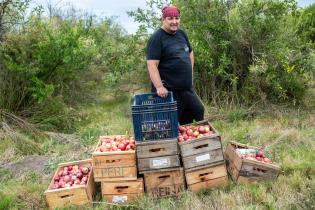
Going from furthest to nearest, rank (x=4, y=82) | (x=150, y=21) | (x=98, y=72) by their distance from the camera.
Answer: (x=98, y=72) → (x=150, y=21) → (x=4, y=82)

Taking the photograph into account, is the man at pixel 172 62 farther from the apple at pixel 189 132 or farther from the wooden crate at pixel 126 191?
the wooden crate at pixel 126 191

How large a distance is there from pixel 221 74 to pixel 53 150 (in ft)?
11.3

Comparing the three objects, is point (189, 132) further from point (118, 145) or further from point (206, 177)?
point (118, 145)

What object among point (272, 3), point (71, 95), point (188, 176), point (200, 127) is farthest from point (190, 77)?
point (71, 95)

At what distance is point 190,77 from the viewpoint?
550 cm

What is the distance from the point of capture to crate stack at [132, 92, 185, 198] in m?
4.61

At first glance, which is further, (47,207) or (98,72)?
(98,72)

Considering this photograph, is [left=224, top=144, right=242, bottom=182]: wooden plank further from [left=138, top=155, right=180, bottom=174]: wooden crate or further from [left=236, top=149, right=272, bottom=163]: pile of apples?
[left=138, top=155, right=180, bottom=174]: wooden crate

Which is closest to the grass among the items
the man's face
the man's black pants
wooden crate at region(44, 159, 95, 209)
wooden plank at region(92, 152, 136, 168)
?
wooden crate at region(44, 159, 95, 209)

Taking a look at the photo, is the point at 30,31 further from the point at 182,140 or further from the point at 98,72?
the point at 182,140

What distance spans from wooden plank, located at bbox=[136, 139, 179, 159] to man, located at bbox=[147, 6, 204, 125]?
2.24 feet

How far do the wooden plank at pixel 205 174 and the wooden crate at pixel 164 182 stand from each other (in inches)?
3.5

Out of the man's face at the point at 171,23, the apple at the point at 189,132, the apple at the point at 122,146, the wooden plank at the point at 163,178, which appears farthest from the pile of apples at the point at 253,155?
the man's face at the point at 171,23

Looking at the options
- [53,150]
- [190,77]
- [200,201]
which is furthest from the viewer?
[53,150]
